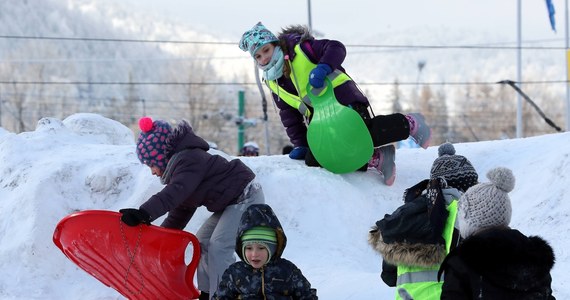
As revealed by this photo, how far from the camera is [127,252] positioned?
484cm

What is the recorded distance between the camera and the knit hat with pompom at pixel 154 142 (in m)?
4.74

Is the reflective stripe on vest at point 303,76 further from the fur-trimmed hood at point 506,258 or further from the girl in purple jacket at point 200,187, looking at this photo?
the fur-trimmed hood at point 506,258

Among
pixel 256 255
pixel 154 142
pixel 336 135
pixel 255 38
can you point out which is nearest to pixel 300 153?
pixel 336 135

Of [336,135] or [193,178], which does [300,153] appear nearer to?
[336,135]

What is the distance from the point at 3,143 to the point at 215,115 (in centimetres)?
3960

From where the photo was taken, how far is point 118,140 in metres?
7.89

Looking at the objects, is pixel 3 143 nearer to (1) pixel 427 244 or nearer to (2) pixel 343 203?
(2) pixel 343 203

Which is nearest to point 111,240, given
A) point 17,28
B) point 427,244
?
point 427,244

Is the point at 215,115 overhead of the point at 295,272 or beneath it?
beneath

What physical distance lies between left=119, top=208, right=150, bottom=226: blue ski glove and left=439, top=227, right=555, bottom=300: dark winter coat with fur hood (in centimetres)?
203

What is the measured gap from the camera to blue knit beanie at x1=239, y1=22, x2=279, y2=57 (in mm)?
6480

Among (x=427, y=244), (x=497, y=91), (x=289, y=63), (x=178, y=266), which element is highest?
(x=289, y=63)

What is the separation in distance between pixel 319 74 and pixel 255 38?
1.95ft

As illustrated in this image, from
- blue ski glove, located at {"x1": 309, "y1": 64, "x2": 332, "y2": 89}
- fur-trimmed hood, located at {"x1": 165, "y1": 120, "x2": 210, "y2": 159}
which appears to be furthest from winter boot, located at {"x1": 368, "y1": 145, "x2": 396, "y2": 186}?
fur-trimmed hood, located at {"x1": 165, "y1": 120, "x2": 210, "y2": 159}
